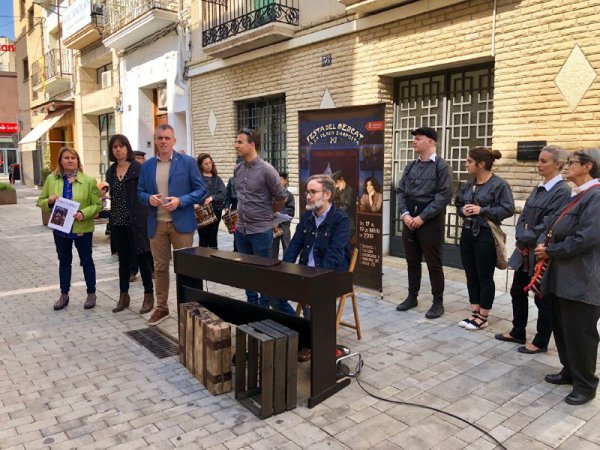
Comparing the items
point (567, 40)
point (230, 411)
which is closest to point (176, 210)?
point (230, 411)

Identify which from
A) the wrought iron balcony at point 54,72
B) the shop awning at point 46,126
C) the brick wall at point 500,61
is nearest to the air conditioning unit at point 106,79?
the wrought iron balcony at point 54,72

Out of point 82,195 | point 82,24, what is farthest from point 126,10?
point 82,195

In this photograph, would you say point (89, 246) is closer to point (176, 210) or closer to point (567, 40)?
point (176, 210)

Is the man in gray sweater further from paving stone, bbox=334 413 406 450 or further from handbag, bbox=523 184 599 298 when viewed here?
paving stone, bbox=334 413 406 450

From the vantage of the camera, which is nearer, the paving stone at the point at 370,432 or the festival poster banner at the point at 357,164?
the paving stone at the point at 370,432

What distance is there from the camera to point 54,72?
861 inches

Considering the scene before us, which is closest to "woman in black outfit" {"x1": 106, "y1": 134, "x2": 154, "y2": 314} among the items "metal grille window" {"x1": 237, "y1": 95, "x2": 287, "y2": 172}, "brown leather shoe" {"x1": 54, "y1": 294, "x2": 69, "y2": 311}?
"brown leather shoe" {"x1": 54, "y1": 294, "x2": 69, "y2": 311}

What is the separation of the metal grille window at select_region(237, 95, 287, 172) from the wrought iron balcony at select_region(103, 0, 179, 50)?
354 centimetres

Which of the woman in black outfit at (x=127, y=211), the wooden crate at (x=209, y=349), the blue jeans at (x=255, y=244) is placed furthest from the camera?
the woman in black outfit at (x=127, y=211)

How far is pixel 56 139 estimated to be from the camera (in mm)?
25438

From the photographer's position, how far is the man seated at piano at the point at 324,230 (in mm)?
4156

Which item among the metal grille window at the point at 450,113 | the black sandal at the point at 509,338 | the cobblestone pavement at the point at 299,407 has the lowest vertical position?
the cobblestone pavement at the point at 299,407

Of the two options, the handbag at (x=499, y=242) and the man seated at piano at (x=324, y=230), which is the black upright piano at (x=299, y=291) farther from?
the handbag at (x=499, y=242)

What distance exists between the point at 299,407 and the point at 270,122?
8320 mm
